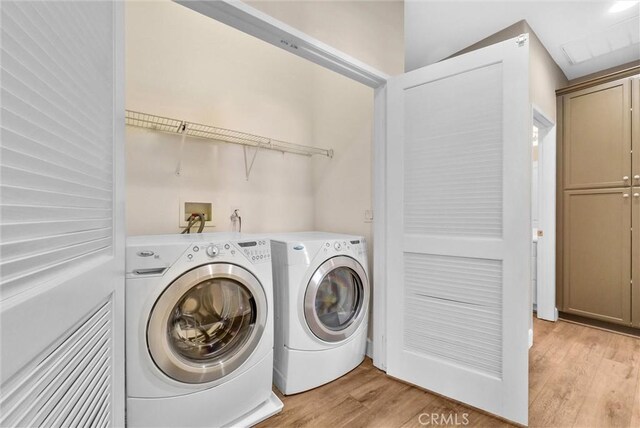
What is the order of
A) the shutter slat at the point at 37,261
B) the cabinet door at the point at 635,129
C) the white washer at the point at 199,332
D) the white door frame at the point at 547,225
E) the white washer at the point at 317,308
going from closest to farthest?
the shutter slat at the point at 37,261, the white washer at the point at 199,332, the white washer at the point at 317,308, the cabinet door at the point at 635,129, the white door frame at the point at 547,225

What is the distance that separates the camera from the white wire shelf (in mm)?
1698

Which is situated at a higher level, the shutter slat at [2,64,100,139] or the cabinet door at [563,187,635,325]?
the shutter slat at [2,64,100,139]

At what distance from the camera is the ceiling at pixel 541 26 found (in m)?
2.10

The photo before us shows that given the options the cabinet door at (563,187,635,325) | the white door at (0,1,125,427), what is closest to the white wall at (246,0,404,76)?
the white door at (0,1,125,427)

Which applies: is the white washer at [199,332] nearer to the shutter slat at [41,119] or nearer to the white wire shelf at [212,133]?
the shutter slat at [41,119]

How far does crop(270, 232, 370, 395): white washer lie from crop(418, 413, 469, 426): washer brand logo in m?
0.53

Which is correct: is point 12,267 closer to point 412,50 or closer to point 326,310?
point 326,310

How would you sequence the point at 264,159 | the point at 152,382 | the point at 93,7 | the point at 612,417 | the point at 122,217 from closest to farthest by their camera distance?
the point at 93,7
the point at 122,217
the point at 152,382
the point at 612,417
the point at 264,159

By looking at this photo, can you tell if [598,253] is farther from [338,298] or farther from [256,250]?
[256,250]

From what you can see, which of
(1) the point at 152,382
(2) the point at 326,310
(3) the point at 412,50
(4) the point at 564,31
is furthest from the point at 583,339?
(1) the point at 152,382

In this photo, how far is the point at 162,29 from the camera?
6.00 ft

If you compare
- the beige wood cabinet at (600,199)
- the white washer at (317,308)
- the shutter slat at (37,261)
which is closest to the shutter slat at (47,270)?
the shutter slat at (37,261)

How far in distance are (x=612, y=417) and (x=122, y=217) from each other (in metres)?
2.46

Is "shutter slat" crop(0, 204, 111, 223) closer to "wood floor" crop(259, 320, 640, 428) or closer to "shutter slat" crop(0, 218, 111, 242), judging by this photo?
"shutter slat" crop(0, 218, 111, 242)
